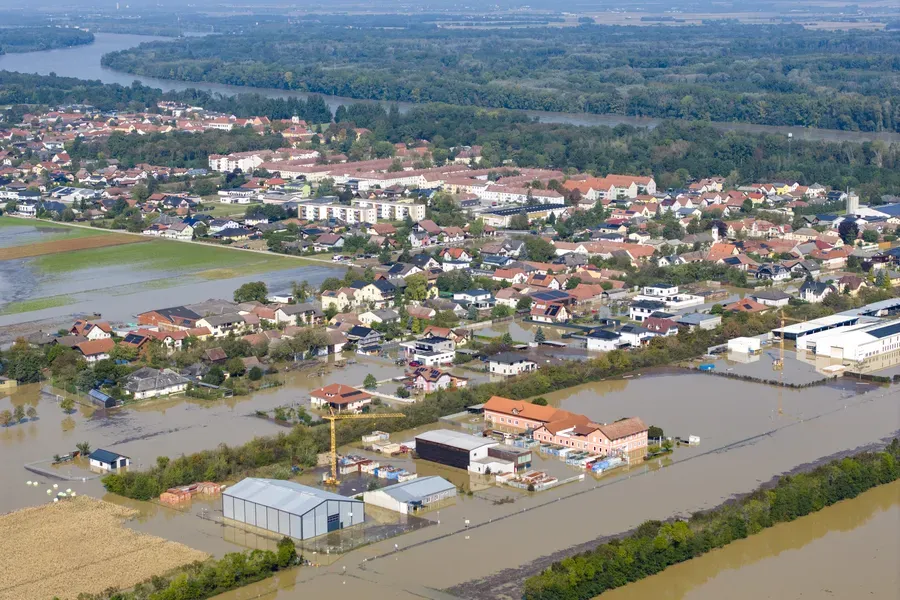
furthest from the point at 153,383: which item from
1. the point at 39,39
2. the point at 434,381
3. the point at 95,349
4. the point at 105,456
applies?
the point at 39,39

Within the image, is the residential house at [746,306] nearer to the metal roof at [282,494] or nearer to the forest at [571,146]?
the metal roof at [282,494]

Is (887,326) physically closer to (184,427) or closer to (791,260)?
(791,260)

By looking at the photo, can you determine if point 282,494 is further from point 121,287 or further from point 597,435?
point 121,287

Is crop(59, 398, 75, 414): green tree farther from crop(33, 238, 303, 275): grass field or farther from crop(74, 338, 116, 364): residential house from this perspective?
crop(33, 238, 303, 275): grass field

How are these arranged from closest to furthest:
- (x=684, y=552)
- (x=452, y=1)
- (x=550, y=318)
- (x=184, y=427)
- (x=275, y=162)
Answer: (x=684, y=552) → (x=184, y=427) → (x=550, y=318) → (x=275, y=162) → (x=452, y=1)

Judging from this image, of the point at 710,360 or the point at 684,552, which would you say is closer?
the point at 684,552

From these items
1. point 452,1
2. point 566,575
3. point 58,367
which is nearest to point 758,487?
point 566,575
